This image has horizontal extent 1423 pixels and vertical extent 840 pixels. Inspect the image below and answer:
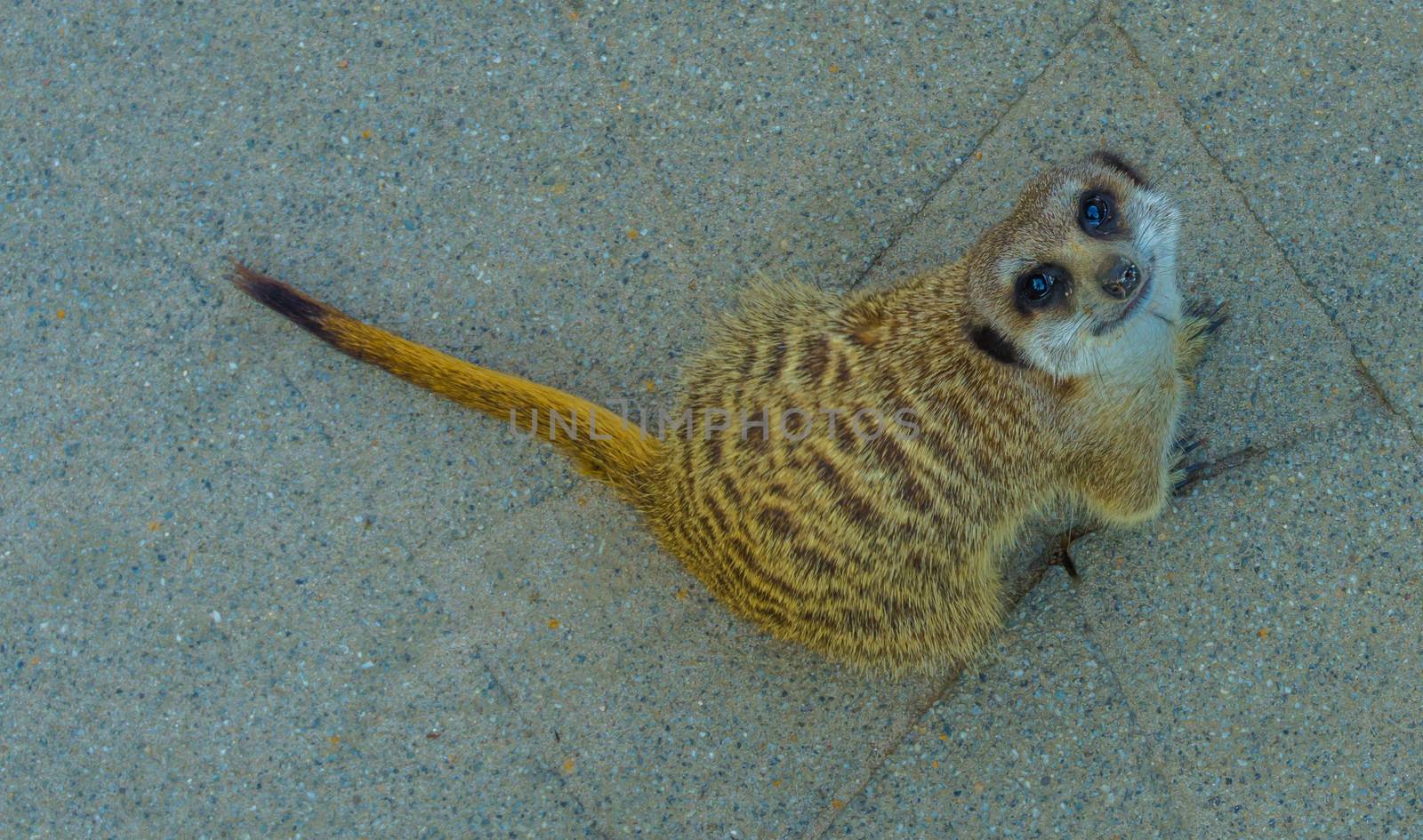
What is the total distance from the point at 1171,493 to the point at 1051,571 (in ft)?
1.39

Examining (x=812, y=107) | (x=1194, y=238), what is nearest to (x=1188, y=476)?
(x=1194, y=238)

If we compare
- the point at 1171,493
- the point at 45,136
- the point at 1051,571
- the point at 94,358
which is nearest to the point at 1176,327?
the point at 1171,493

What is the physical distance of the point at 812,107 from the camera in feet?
10.3

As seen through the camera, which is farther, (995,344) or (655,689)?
(655,689)

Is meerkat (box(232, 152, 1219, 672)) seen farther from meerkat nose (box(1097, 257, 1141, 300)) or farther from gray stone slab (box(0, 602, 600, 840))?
gray stone slab (box(0, 602, 600, 840))

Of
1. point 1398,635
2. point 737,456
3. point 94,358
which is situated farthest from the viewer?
point 94,358

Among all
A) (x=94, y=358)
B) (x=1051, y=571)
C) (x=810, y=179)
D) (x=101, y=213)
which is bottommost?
(x=94, y=358)

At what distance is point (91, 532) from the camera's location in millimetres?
3051

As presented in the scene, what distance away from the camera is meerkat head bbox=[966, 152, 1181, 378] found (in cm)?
210

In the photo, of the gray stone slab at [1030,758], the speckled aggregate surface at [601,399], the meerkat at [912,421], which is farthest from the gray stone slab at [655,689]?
the meerkat at [912,421]

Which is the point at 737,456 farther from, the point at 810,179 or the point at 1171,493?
the point at 1171,493

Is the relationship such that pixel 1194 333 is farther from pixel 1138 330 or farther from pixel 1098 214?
pixel 1098 214

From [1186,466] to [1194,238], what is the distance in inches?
27.6

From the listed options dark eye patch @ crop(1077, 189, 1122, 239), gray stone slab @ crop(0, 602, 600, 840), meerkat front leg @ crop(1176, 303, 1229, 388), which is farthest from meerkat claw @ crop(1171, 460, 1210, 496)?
gray stone slab @ crop(0, 602, 600, 840)
